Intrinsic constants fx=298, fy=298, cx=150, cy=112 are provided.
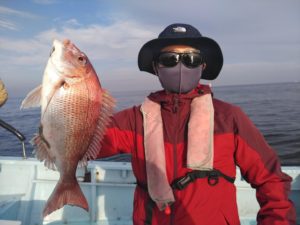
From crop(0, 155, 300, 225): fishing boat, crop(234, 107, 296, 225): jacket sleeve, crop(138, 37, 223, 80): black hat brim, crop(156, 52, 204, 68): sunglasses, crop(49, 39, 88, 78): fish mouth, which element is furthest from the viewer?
crop(0, 155, 300, 225): fishing boat

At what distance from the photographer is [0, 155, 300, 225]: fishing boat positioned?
15.6 ft

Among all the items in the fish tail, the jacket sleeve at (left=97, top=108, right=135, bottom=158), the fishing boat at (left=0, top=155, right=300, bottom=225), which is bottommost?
the fishing boat at (left=0, top=155, right=300, bottom=225)

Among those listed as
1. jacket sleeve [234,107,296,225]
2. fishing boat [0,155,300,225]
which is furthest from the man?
fishing boat [0,155,300,225]

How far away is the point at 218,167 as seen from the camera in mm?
2418

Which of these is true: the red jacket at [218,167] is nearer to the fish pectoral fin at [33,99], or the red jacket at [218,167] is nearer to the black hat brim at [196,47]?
the black hat brim at [196,47]

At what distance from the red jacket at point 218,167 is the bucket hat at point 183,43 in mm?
448

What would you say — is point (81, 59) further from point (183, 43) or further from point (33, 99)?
point (183, 43)

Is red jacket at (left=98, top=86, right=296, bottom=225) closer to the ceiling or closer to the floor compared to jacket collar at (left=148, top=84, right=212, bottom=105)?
closer to the floor

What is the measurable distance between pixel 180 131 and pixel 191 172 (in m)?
0.36

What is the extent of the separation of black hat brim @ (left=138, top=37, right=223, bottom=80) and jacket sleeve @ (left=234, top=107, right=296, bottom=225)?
701mm

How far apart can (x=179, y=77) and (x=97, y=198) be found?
10.2ft

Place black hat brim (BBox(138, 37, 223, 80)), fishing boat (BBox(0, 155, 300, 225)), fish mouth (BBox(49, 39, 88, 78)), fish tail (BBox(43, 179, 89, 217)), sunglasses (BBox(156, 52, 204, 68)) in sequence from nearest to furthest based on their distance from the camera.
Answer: fish mouth (BBox(49, 39, 88, 78))
fish tail (BBox(43, 179, 89, 217))
sunglasses (BBox(156, 52, 204, 68))
black hat brim (BBox(138, 37, 223, 80))
fishing boat (BBox(0, 155, 300, 225))

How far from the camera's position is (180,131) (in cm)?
252

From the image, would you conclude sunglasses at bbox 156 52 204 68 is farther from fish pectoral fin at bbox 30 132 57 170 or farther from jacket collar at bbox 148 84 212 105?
fish pectoral fin at bbox 30 132 57 170
